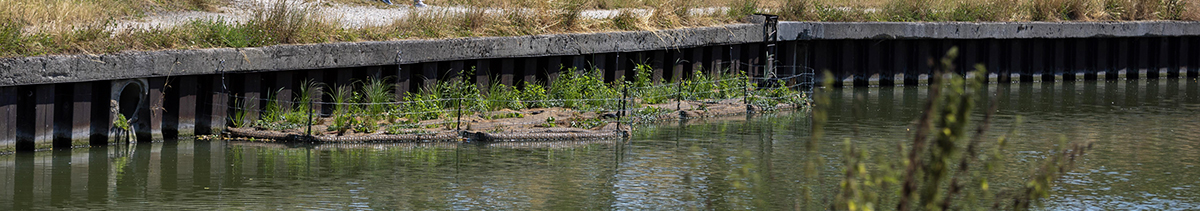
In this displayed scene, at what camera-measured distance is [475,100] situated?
53.9ft

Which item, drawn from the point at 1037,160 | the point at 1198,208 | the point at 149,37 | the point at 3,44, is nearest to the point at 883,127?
the point at 1037,160

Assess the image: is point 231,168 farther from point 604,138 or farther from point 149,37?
point 604,138

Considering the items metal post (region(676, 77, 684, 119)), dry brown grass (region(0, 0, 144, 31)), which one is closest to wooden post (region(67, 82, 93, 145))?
dry brown grass (region(0, 0, 144, 31))

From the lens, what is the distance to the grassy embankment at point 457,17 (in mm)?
14219

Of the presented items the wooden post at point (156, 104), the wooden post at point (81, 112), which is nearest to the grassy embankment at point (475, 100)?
the wooden post at point (156, 104)

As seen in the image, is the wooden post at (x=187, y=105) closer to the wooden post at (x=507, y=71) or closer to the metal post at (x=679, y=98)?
the wooden post at (x=507, y=71)

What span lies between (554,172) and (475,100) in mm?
3764

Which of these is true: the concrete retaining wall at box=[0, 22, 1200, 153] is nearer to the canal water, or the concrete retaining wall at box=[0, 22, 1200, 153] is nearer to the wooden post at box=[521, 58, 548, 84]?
the wooden post at box=[521, 58, 548, 84]

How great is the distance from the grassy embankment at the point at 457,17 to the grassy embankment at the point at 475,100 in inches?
26.8

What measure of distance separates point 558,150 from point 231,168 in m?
3.48

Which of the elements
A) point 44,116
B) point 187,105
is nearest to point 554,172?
point 187,105

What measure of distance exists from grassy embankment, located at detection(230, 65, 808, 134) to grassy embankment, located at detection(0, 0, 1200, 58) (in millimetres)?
682

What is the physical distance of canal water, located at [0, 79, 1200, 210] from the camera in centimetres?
1117

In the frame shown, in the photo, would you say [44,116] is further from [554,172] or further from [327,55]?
[554,172]
